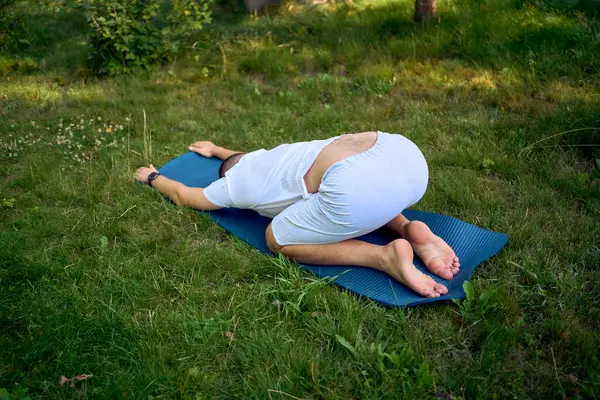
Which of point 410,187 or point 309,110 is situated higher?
point 410,187

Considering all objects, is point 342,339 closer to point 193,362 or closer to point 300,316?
point 300,316

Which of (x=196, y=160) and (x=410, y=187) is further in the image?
(x=196, y=160)

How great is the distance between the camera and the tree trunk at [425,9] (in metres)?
5.37

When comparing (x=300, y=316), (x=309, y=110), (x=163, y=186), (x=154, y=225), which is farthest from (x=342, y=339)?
(x=309, y=110)

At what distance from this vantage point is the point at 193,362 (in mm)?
2207

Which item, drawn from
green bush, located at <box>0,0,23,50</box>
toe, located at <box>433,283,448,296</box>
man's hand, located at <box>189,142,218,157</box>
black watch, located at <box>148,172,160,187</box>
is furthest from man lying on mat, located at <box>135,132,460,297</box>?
green bush, located at <box>0,0,23,50</box>

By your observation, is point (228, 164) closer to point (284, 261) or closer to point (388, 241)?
point (284, 261)

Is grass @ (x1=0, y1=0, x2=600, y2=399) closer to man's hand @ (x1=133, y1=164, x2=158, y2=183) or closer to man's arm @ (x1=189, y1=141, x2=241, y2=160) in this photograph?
man's hand @ (x1=133, y1=164, x2=158, y2=183)

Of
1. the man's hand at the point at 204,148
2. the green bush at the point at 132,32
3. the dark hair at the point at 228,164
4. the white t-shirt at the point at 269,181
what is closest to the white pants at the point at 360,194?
the white t-shirt at the point at 269,181

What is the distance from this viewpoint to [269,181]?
9.66 ft

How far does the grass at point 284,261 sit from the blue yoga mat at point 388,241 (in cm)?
7

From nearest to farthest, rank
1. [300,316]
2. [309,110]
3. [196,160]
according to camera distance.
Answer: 1. [300,316]
2. [196,160]
3. [309,110]

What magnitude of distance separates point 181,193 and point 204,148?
0.80m

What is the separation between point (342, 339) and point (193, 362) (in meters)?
0.62
